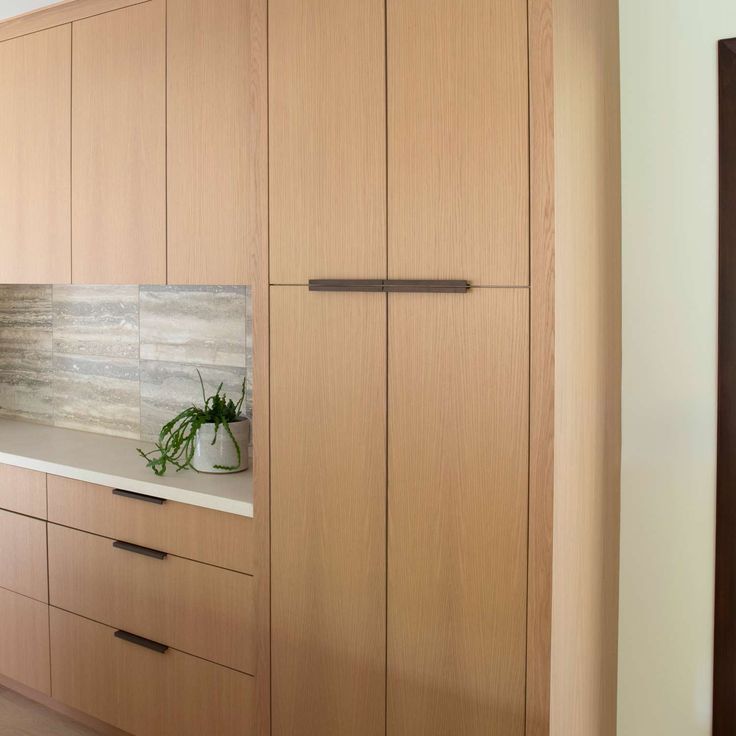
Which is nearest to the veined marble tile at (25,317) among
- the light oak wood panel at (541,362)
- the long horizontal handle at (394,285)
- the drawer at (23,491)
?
the drawer at (23,491)

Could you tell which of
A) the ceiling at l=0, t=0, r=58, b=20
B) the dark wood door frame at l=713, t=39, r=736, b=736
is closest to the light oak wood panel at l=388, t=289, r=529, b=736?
the dark wood door frame at l=713, t=39, r=736, b=736

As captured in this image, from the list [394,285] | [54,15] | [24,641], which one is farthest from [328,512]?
[54,15]

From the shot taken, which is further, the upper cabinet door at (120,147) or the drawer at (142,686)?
the upper cabinet door at (120,147)

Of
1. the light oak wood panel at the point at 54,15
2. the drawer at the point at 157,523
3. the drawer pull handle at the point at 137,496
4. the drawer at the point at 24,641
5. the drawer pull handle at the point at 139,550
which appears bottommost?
the drawer at the point at 24,641

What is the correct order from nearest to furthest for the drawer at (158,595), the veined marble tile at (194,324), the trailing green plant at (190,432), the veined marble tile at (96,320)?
the drawer at (158,595), the trailing green plant at (190,432), the veined marble tile at (194,324), the veined marble tile at (96,320)

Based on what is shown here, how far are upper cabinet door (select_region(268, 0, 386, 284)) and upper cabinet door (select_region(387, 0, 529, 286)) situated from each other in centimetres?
5

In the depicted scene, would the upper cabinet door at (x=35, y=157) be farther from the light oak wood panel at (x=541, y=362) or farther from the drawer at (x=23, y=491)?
the light oak wood panel at (x=541, y=362)

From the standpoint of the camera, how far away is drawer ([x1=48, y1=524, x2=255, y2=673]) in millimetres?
2047

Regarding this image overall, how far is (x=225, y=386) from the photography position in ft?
8.85

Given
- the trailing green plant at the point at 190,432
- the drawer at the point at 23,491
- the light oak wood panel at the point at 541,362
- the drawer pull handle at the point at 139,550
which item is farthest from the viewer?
the drawer at the point at 23,491

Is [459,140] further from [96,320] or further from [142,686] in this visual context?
[96,320]

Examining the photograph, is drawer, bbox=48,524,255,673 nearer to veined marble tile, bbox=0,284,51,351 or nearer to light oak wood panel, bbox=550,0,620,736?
light oak wood panel, bbox=550,0,620,736

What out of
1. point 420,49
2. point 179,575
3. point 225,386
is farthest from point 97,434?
point 420,49

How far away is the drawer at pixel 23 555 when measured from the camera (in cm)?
253
